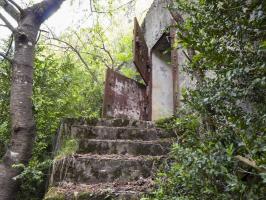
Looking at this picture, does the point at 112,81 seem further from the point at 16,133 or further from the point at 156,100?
the point at 16,133

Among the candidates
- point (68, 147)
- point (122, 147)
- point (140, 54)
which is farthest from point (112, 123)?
point (140, 54)

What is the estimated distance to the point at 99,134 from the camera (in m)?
3.79

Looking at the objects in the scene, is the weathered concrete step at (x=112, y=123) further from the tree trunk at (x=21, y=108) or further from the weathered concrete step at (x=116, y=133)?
the tree trunk at (x=21, y=108)

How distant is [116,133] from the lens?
386 cm

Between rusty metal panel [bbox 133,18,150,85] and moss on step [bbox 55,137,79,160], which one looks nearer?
moss on step [bbox 55,137,79,160]

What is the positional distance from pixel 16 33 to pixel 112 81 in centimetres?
229

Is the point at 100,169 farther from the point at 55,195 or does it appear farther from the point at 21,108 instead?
the point at 21,108

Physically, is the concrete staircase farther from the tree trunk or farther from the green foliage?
the tree trunk

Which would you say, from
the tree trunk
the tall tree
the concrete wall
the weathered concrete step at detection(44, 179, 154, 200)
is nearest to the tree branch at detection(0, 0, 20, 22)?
the tall tree

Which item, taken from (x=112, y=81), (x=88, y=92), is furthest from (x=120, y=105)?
(x=88, y=92)

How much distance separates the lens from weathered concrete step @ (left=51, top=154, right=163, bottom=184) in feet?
10.1

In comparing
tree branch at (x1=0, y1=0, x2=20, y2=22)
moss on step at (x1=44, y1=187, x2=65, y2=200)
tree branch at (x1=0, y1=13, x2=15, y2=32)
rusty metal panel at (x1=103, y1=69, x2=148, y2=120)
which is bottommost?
moss on step at (x1=44, y1=187, x2=65, y2=200)

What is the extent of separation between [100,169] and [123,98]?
3.31 meters

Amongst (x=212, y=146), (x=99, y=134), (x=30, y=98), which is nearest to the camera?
(x=212, y=146)
